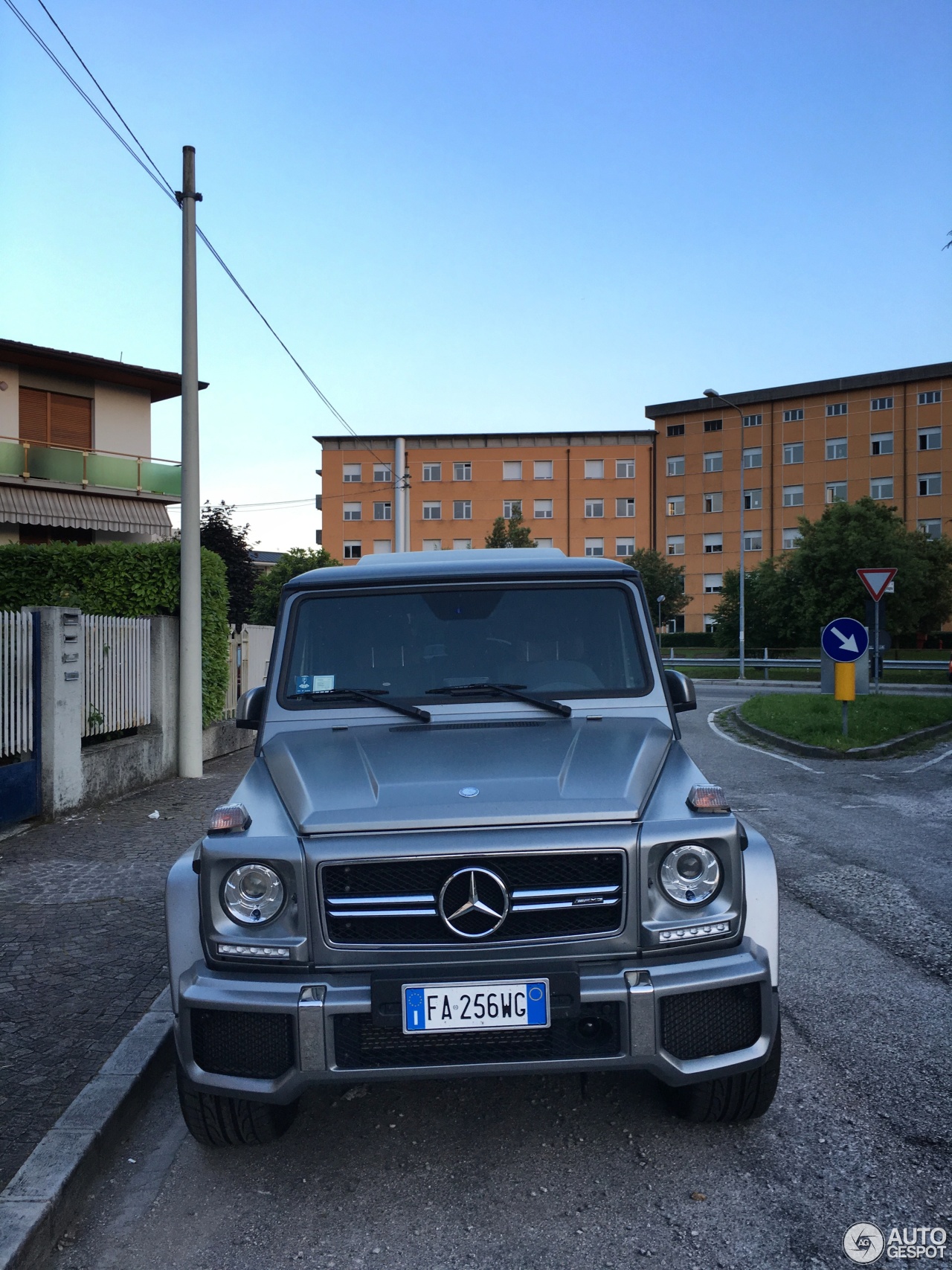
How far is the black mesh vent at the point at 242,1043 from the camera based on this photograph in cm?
291

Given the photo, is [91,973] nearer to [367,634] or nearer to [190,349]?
[367,634]

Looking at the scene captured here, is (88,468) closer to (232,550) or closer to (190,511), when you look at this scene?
(232,550)

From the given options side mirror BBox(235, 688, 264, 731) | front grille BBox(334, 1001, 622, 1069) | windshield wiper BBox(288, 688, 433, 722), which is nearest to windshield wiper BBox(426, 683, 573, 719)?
windshield wiper BBox(288, 688, 433, 722)

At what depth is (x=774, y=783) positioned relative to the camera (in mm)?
11352

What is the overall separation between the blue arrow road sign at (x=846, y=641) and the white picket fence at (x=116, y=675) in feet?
29.8

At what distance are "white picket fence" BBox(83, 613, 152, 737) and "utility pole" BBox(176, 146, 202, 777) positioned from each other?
1.42 feet

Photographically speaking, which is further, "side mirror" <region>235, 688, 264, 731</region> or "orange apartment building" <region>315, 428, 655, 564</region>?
"orange apartment building" <region>315, 428, 655, 564</region>

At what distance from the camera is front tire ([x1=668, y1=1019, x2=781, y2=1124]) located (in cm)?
322

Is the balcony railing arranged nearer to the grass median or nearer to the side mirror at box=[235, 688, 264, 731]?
the grass median

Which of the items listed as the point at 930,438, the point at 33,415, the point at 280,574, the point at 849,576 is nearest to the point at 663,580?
the point at 930,438

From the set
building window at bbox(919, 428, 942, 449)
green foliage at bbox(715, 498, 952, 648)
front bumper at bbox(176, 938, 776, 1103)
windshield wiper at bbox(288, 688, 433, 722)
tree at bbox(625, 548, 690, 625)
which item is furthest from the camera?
tree at bbox(625, 548, 690, 625)

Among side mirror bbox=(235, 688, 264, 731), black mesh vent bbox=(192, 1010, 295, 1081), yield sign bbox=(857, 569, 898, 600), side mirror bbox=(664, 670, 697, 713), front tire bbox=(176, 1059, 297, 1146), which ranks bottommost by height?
front tire bbox=(176, 1059, 297, 1146)

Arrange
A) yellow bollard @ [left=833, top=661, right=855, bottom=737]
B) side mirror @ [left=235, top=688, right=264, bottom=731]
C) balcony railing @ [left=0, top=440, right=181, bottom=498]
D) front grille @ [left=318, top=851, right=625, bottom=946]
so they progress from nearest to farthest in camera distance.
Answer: front grille @ [left=318, top=851, right=625, bottom=946], side mirror @ [left=235, top=688, right=264, bottom=731], yellow bollard @ [left=833, top=661, right=855, bottom=737], balcony railing @ [left=0, top=440, right=181, bottom=498]

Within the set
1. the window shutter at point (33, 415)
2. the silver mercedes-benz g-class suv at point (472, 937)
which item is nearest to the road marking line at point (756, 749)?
the silver mercedes-benz g-class suv at point (472, 937)
